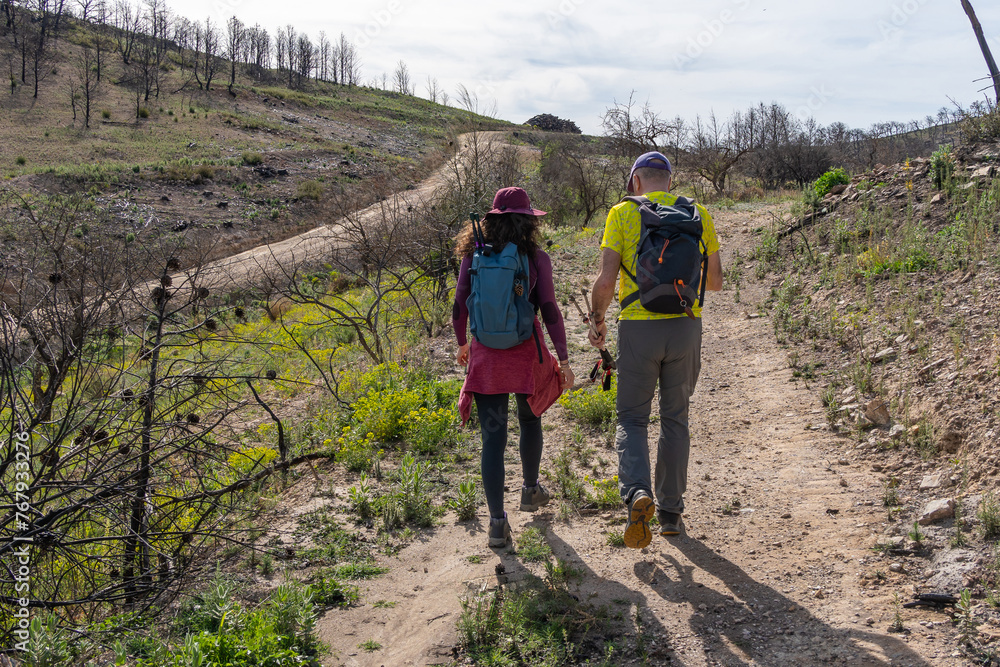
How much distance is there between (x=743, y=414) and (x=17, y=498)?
462cm

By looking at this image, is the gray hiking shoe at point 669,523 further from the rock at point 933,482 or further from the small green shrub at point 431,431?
the small green shrub at point 431,431

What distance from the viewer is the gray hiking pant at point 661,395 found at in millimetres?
3035

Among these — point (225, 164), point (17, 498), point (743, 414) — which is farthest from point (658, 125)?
point (225, 164)

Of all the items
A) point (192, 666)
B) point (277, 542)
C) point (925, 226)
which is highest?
point (925, 226)

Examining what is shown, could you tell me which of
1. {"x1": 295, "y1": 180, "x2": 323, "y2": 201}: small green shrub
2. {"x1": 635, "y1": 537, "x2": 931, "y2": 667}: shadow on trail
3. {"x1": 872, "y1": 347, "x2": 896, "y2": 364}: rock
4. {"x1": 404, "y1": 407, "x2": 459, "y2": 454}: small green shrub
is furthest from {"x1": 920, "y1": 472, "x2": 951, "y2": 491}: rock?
{"x1": 295, "y1": 180, "x2": 323, "y2": 201}: small green shrub

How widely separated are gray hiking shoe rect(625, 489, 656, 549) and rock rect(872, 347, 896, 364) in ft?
10.4

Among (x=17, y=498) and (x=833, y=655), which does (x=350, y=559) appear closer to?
(x=17, y=498)

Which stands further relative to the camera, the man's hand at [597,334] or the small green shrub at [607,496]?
the small green shrub at [607,496]

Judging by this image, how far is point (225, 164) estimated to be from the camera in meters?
32.8

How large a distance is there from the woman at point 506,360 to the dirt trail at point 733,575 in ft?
1.39

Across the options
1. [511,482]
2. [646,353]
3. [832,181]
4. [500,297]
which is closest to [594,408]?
[511,482]

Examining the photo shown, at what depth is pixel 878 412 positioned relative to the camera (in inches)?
169

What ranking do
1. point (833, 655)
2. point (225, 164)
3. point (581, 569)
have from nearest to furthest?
point (833, 655) → point (581, 569) → point (225, 164)

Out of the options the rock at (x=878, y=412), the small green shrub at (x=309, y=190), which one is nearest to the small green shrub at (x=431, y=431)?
the rock at (x=878, y=412)
